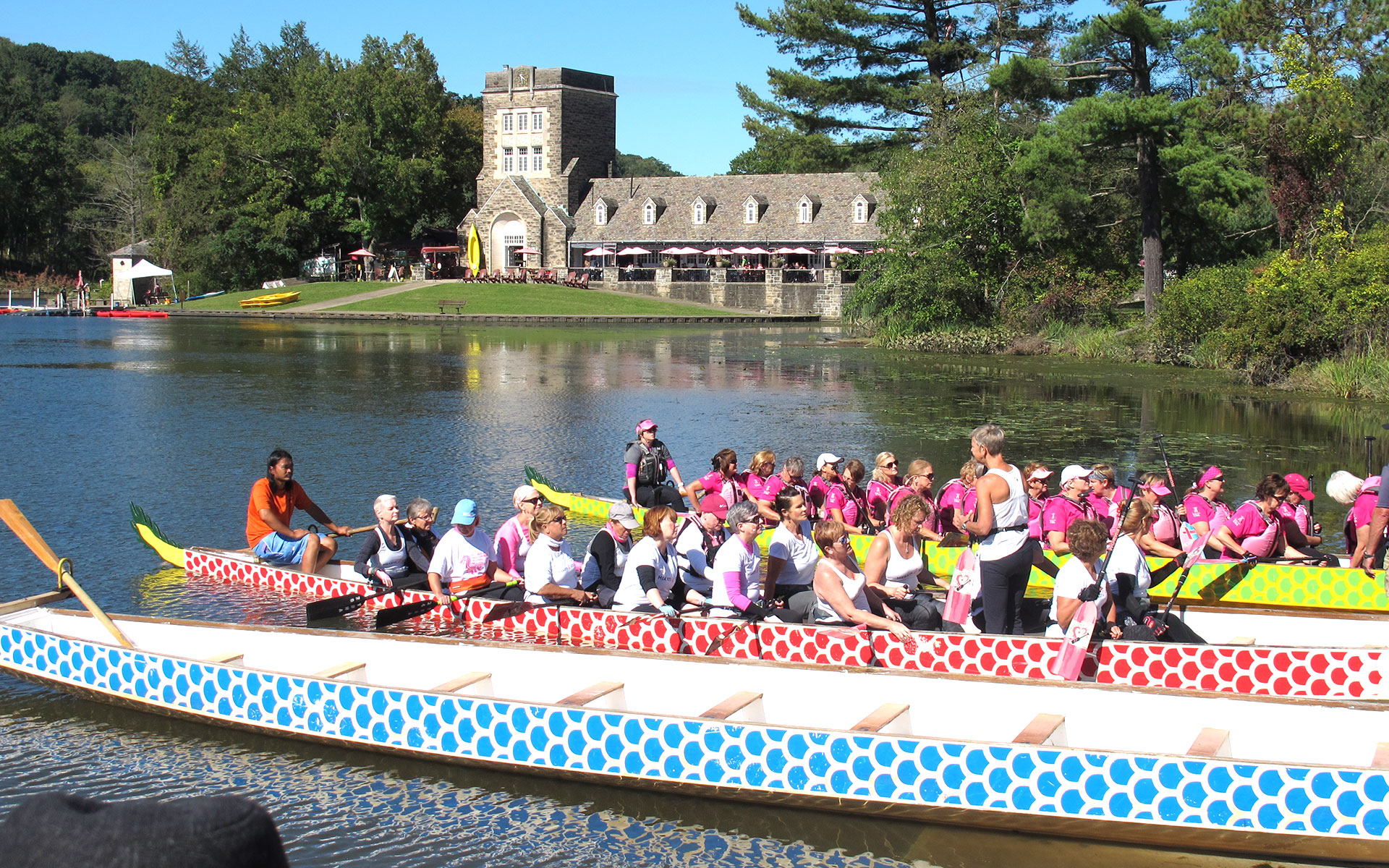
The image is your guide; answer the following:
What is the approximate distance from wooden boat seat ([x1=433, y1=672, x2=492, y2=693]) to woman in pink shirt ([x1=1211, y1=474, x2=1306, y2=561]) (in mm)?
7277

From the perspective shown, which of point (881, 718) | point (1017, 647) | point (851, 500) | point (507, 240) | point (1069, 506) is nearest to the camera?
point (881, 718)

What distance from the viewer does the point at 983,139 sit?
40.9m

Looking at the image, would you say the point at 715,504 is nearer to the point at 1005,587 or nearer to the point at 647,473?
the point at 647,473

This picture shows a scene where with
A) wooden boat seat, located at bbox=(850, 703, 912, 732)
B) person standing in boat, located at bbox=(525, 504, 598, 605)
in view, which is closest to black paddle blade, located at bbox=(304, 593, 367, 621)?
person standing in boat, located at bbox=(525, 504, 598, 605)

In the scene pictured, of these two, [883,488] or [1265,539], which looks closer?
[1265,539]

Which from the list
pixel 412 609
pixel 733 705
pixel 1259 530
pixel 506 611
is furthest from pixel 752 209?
pixel 733 705

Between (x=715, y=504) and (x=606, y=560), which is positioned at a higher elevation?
(x=715, y=504)

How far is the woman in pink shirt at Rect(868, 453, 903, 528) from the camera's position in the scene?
11836 mm

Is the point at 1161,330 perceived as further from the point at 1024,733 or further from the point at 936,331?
the point at 1024,733

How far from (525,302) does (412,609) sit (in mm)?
52610

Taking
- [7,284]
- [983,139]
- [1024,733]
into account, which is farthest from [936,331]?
[7,284]

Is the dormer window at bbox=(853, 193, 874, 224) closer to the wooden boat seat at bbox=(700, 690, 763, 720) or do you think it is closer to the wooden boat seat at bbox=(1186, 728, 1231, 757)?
the wooden boat seat at bbox=(700, 690, 763, 720)

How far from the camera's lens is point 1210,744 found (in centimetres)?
689

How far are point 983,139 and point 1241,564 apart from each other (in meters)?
32.2
